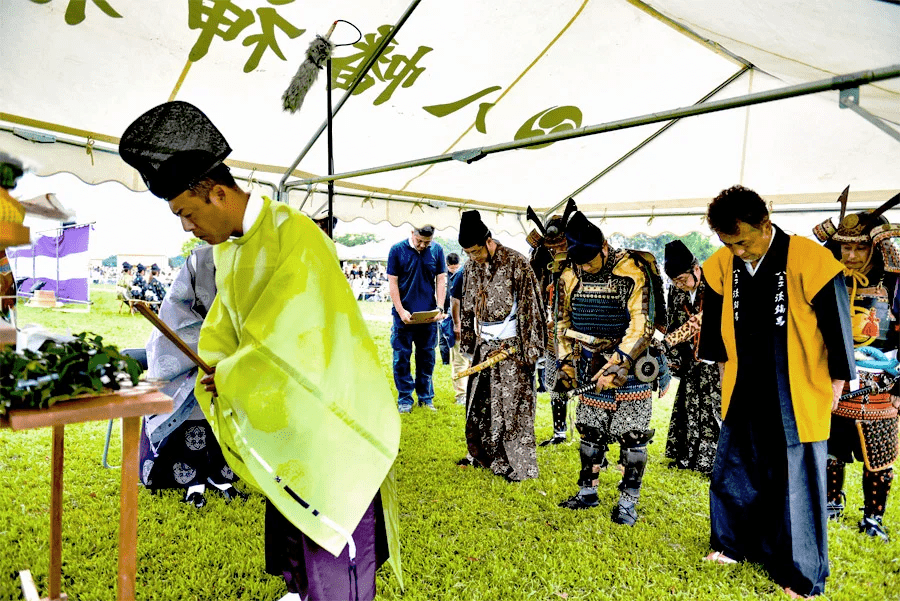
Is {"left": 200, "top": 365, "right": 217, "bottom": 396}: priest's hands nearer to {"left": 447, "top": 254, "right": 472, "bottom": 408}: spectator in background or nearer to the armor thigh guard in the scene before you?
{"left": 447, "top": 254, "right": 472, "bottom": 408}: spectator in background

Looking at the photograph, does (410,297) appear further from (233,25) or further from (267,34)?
(233,25)

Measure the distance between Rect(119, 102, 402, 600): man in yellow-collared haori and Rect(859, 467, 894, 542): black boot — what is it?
9.80 feet

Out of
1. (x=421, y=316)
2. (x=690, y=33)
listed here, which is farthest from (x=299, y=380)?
(x=421, y=316)

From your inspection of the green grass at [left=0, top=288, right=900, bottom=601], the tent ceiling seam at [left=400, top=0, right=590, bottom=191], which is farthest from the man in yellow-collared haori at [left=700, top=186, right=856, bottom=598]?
the tent ceiling seam at [left=400, top=0, right=590, bottom=191]

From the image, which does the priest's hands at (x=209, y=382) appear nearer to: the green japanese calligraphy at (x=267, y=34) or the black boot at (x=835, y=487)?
the green japanese calligraphy at (x=267, y=34)

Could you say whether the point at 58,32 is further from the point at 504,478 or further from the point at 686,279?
the point at 686,279

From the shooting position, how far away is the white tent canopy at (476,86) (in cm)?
284

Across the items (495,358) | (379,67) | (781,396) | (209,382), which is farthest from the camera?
(495,358)

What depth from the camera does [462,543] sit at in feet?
9.45

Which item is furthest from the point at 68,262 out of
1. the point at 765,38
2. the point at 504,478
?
the point at 765,38

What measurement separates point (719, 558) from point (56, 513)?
3.16m

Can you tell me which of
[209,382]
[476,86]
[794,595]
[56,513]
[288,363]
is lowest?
[794,595]

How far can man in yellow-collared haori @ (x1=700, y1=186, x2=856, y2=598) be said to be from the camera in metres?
2.29

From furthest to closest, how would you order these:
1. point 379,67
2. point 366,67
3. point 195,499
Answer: point 379,67 < point 366,67 < point 195,499
